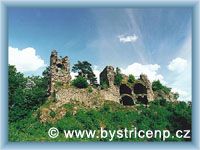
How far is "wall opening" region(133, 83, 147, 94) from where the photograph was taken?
13.2 metres

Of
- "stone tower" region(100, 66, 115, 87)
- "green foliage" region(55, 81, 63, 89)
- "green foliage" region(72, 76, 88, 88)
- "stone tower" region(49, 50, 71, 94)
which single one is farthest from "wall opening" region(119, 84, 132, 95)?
"green foliage" region(55, 81, 63, 89)

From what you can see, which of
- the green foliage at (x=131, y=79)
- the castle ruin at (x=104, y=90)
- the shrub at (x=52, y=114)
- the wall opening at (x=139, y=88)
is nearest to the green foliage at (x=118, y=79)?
the castle ruin at (x=104, y=90)

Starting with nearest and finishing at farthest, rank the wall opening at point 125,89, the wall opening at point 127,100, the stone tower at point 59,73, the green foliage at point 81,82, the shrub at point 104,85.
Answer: the stone tower at point 59,73
the green foliage at point 81,82
the shrub at point 104,85
the wall opening at point 127,100
the wall opening at point 125,89

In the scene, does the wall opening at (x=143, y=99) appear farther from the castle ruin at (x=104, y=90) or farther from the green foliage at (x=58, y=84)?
the green foliage at (x=58, y=84)

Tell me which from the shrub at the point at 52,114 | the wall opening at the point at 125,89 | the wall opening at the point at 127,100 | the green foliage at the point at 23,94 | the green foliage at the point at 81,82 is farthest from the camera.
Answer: the wall opening at the point at 125,89

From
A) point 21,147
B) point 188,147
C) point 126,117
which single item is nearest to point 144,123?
point 126,117

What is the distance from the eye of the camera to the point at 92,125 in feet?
27.2

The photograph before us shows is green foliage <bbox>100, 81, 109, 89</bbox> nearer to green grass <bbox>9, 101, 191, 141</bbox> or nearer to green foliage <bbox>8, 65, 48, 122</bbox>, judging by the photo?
green grass <bbox>9, 101, 191, 141</bbox>

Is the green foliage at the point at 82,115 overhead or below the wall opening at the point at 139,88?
below

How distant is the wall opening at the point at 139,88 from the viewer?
1318 cm

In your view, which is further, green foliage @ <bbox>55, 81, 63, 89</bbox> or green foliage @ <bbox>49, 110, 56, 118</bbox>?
green foliage @ <bbox>55, 81, 63, 89</bbox>

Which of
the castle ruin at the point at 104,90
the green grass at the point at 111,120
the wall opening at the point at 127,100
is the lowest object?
the green grass at the point at 111,120
